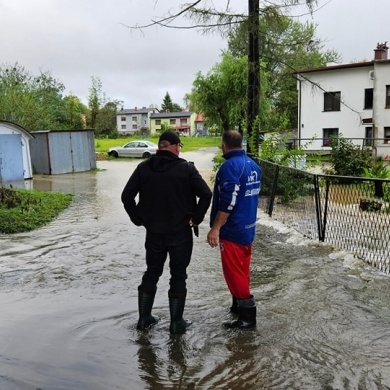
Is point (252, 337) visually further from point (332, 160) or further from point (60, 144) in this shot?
point (60, 144)

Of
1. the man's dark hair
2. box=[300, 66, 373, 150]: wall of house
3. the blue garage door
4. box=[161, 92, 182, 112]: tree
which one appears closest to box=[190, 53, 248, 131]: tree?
box=[300, 66, 373, 150]: wall of house

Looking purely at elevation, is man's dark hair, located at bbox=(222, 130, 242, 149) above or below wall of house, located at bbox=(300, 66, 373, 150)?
below

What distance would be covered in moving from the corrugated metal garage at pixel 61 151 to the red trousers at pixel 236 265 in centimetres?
2016

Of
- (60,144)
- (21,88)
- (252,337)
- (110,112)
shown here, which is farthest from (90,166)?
(110,112)

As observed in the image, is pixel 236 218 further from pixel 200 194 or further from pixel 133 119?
pixel 133 119

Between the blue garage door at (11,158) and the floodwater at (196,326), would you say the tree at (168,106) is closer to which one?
the blue garage door at (11,158)

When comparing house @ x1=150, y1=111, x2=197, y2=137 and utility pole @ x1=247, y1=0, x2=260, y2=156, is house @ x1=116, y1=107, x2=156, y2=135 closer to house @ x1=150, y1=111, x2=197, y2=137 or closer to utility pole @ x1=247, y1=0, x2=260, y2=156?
house @ x1=150, y1=111, x2=197, y2=137

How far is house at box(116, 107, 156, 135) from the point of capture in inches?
4606

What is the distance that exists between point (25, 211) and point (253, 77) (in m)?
7.93

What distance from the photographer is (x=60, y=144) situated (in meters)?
23.5

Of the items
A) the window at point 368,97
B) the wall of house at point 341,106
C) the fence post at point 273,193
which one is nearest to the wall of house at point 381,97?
the wall of house at point 341,106

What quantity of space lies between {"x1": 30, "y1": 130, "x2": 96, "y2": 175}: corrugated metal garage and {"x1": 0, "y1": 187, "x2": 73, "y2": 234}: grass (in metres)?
10.6

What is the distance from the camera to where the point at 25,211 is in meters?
10.1

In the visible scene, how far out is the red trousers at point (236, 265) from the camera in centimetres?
413
